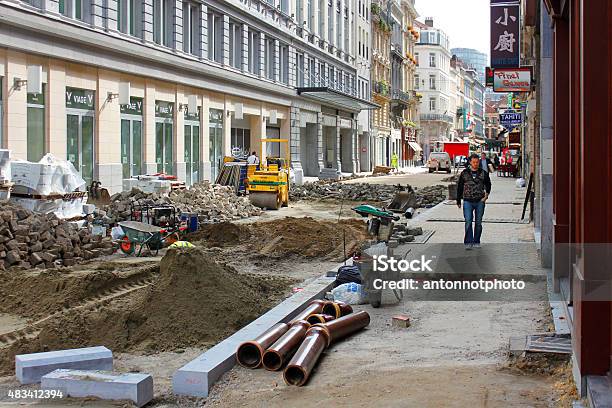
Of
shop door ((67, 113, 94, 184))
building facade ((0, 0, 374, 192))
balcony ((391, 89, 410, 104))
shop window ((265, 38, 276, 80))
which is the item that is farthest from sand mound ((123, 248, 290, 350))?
balcony ((391, 89, 410, 104))

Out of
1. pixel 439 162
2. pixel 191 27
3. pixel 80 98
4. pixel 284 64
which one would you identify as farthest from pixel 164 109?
pixel 439 162

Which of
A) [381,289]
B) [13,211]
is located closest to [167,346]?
[381,289]

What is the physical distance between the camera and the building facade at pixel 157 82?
75.0 feet

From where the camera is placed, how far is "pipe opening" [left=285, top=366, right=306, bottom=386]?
6.59 m

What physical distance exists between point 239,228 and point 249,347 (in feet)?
36.9

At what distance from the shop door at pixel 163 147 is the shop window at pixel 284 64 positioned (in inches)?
607

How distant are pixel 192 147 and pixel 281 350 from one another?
2789cm

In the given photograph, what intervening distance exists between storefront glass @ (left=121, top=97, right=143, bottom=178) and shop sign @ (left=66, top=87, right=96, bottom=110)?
2.02 m

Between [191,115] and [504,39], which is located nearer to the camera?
[504,39]

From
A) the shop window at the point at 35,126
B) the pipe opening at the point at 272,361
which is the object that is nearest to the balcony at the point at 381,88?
the shop window at the point at 35,126

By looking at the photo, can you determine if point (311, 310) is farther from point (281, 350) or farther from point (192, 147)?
point (192, 147)

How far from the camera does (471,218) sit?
45.6 ft

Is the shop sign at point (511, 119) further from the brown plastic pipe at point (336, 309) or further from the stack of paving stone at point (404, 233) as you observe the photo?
A: the brown plastic pipe at point (336, 309)

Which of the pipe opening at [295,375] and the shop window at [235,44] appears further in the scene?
the shop window at [235,44]
